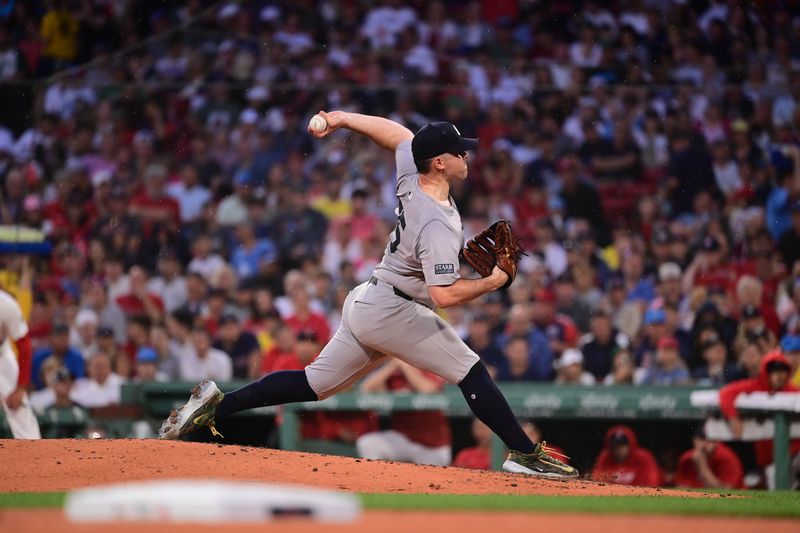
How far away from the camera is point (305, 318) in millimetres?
10898

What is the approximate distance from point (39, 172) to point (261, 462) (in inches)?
269

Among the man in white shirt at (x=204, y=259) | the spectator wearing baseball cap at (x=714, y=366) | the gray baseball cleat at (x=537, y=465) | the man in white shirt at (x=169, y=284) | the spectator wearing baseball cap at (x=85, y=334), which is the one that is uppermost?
the gray baseball cleat at (x=537, y=465)

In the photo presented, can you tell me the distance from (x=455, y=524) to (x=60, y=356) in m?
7.43

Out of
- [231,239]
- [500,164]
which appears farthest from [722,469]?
[231,239]

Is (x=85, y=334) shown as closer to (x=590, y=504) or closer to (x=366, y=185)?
(x=366, y=185)

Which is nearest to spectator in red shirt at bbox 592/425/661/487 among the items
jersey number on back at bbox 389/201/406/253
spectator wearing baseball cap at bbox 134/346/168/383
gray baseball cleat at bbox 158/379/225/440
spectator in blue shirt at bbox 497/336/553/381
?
spectator in blue shirt at bbox 497/336/553/381

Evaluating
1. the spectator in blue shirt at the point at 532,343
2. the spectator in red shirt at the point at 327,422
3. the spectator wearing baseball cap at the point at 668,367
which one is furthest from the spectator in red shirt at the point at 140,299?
the spectator wearing baseball cap at the point at 668,367

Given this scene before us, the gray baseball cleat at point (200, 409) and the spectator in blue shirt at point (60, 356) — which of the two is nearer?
the gray baseball cleat at point (200, 409)

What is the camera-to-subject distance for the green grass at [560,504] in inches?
195

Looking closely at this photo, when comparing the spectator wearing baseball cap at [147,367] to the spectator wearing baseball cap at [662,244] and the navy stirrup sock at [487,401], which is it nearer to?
the spectator wearing baseball cap at [662,244]

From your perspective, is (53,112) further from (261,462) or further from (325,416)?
(261,462)

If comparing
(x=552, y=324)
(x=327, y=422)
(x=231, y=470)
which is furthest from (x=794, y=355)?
(x=231, y=470)

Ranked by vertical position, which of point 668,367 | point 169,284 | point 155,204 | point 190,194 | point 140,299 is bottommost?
point 140,299

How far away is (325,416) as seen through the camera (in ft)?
31.1
